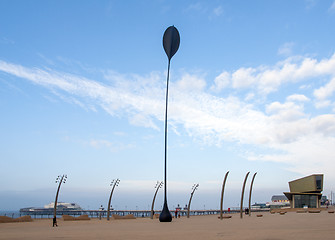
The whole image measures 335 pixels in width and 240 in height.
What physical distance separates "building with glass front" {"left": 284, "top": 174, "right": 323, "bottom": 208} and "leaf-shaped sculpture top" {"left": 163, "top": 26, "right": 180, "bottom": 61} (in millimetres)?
62444

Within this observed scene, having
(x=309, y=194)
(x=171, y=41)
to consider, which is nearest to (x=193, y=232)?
(x=171, y=41)

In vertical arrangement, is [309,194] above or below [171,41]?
below

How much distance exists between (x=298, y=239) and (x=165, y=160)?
821 inches

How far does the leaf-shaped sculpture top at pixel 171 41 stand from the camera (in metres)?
33.2

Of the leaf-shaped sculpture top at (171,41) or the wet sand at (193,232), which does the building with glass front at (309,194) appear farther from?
the wet sand at (193,232)

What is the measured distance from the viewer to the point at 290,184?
95.6 metres

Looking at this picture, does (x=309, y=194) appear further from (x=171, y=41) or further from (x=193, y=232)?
(x=193, y=232)

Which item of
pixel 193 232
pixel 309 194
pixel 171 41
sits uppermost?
pixel 171 41

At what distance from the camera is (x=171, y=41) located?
109 ft

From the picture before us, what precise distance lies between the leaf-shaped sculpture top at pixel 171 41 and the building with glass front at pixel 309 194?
6244 centimetres

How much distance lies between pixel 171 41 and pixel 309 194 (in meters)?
65.8

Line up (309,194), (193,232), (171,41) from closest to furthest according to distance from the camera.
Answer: (193,232) → (171,41) → (309,194)

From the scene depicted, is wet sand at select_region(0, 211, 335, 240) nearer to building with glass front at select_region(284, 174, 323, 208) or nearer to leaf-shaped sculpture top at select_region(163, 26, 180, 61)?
leaf-shaped sculpture top at select_region(163, 26, 180, 61)

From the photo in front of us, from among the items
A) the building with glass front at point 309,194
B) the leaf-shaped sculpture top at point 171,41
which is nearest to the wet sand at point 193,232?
the leaf-shaped sculpture top at point 171,41
